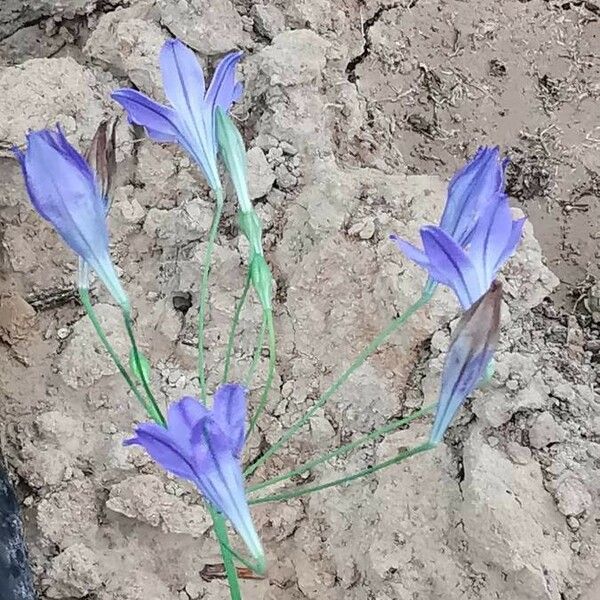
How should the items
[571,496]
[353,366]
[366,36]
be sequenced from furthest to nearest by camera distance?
[366,36] < [571,496] < [353,366]

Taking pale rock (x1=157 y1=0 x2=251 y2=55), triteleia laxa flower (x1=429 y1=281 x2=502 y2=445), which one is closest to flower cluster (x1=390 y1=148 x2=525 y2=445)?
triteleia laxa flower (x1=429 y1=281 x2=502 y2=445)

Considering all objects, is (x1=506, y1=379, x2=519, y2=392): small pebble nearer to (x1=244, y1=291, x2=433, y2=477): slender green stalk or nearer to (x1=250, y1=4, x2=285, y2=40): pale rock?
(x1=244, y1=291, x2=433, y2=477): slender green stalk

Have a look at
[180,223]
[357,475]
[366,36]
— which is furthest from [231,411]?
[366,36]

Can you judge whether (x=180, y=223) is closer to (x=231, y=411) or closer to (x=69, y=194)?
(x=69, y=194)

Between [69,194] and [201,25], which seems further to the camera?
[201,25]

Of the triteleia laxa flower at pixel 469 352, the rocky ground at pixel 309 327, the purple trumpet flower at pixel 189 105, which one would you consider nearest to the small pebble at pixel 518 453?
the rocky ground at pixel 309 327

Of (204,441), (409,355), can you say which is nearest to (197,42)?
(409,355)

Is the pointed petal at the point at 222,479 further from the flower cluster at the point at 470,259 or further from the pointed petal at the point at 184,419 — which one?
the flower cluster at the point at 470,259
